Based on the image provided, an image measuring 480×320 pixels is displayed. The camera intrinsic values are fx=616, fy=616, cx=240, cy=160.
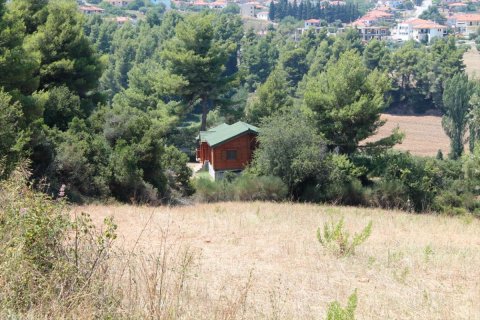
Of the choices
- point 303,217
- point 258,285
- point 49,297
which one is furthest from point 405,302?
point 303,217

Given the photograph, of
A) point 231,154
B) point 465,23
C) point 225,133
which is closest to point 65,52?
point 225,133

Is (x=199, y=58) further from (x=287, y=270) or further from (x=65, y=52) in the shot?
(x=287, y=270)

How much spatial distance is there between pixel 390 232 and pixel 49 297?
9.11 m

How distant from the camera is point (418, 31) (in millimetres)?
129750

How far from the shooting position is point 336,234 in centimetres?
906

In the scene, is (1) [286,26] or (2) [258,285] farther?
(1) [286,26]

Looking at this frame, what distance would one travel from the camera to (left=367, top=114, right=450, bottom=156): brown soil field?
46938 mm

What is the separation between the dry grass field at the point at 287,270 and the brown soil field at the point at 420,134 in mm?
33058

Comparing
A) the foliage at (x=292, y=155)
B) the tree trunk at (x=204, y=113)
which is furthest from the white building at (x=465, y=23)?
the foliage at (x=292, y=155)

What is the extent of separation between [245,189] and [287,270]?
1443 centimetres

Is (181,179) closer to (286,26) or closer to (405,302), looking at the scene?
(405,302)

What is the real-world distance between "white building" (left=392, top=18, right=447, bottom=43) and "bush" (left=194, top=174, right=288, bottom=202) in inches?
4232

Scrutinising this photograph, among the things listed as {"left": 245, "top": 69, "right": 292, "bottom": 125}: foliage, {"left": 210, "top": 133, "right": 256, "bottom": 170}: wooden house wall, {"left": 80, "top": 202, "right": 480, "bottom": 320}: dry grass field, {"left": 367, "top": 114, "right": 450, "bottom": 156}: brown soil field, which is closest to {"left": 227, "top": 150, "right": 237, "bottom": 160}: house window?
{"left": 210, "top": 133, "right": 256, "bottom": 170}: wooden house wall

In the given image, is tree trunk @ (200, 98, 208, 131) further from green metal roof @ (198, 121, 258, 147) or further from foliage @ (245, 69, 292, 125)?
green metal roof @ (198, 121, 258, 147)
